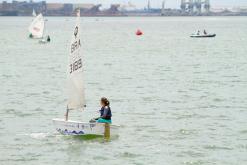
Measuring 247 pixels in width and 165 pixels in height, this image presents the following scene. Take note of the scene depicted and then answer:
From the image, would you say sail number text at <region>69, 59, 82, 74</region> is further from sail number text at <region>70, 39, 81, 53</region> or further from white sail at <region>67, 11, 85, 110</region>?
sail number text at <region>70, 39, 81, 53</region>

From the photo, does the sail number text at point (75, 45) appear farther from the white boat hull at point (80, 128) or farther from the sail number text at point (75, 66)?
the white boat hull at point (80, 128)

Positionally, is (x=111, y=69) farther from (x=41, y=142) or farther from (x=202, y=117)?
(x=41, y=142)

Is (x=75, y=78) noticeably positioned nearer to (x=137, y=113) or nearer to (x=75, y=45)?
(x=75, y=45)

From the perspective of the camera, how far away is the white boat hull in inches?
1339

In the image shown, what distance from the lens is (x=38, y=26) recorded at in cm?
12450

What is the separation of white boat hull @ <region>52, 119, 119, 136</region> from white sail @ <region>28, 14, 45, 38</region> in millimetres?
87372

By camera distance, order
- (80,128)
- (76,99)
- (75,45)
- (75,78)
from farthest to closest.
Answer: (76,99) < (75,78) < (75,45) < (80,128)

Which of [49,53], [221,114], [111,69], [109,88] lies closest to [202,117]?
[221,114]

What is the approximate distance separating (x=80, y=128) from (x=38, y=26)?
91616 millimetres

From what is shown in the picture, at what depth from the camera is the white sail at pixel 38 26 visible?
123 meters

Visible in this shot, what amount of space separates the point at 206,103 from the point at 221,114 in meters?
4.60

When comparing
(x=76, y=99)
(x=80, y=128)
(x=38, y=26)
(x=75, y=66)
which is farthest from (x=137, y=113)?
(x=38, y=26)

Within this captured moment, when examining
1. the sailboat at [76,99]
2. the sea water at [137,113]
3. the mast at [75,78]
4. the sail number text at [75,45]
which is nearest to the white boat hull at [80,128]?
the sailboat at [76,99]

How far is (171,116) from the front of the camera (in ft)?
141
